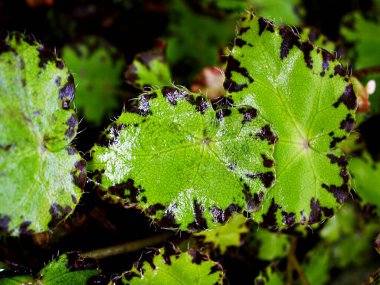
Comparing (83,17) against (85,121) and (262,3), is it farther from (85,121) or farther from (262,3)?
(262,3)

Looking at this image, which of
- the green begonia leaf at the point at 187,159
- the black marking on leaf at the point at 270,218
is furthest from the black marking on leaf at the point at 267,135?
the black marking on leaf at the point at 270,218

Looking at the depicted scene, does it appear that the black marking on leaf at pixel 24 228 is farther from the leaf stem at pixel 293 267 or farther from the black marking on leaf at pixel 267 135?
the leaf stem at pixel 293 267

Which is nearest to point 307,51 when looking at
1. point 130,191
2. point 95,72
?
point 130,191

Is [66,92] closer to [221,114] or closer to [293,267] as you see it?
[221,114]

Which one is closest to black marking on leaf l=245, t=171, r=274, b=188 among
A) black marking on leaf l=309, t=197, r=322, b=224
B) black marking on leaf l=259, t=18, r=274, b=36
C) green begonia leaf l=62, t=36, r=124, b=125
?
black marking on leaf l=309, t=197, r=322, b=224

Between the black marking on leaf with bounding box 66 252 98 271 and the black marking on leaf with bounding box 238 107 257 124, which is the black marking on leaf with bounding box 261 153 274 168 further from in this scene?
the black marking on leaf with bounding box 66 252 98 271

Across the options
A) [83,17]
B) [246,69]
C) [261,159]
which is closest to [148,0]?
[83,17]
